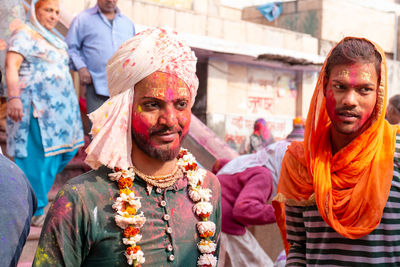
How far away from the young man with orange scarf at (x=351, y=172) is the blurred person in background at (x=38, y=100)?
3.01m

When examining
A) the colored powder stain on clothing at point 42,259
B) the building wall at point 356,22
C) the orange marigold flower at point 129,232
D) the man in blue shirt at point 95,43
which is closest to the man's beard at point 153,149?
the orange marigold flower at point 129,232

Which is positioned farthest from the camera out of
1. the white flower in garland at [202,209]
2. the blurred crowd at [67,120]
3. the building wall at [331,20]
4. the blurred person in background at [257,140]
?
the building wall at [331,20]

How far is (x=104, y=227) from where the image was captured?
2.34 m

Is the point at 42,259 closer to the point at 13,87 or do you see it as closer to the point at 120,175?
the point at 120,175

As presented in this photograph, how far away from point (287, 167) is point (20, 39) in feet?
10.7

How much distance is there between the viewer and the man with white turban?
2.30 metres

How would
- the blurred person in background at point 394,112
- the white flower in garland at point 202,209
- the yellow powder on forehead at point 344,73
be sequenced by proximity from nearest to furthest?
the white flower in garland at point 202,209
the yellow powder on forehead at point 344,73
the blurred person in background at point 394,112

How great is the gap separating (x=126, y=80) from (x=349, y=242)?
1415mm

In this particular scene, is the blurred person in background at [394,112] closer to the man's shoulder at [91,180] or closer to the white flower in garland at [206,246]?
the white flower in garland at [206,246]

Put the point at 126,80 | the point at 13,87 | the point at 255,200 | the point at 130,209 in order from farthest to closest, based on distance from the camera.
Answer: the point at 13,87 < the point at 255,200 < the point at 126,80 < the point at 130,209

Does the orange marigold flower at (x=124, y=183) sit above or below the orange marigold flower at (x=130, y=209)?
above

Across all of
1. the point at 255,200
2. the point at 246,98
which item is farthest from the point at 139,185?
the point at 246,98

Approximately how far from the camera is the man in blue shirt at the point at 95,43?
6.03 m

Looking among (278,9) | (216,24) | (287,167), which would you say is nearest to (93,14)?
(287,167)
